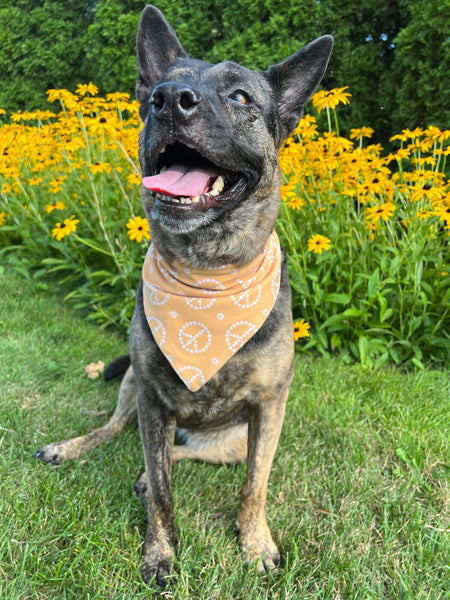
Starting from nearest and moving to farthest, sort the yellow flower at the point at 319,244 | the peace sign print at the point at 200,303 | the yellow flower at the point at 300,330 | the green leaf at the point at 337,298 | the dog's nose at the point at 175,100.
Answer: the dog's nose at the point at 175,100 < the peace sign print at the point at 200,303 < the yellow flower at the point at 319,244 < the yellow flower at the point at 300,330 < the green leaf at the point at 337,298

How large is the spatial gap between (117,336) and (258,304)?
7.51 feet

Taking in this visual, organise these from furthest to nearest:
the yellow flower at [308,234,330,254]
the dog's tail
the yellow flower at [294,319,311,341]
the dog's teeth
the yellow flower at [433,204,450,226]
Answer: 1. the yellow flower at [294,319,311,341]
2. the yellow flower at [308,234,330,254]
3. the dog's tail
4. the yellow flower at [433,204,450,226]
5. the dog's teeth

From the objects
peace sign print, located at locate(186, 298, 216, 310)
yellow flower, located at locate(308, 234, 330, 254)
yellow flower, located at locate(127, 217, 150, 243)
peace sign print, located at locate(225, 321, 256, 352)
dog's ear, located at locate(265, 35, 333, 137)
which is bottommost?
yellow flower, located at locate(308, 234, 330, 254)

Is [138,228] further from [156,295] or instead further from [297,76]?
[297,76]

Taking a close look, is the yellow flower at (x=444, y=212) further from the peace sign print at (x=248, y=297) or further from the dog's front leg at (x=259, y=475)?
the dog's front leg at (x=259, y=475)

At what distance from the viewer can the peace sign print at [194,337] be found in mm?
2041

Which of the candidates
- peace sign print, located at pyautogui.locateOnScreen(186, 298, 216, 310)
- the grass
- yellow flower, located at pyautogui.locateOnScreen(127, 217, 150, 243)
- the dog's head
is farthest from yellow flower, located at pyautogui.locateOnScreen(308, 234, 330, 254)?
peace sign print, located at pyautogui.locateOnScreen(186, 298, 216, 310)

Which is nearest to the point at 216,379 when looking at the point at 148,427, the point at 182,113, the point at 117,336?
the point at 148,427

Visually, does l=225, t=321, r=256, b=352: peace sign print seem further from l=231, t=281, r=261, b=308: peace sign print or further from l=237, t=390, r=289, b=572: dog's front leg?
l=237, t=390, r=289, b=572: dog's front leg

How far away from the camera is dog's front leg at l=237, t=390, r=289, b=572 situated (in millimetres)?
2078

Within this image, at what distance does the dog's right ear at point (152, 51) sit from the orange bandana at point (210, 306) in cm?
83

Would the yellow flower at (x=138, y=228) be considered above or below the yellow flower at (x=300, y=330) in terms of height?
above

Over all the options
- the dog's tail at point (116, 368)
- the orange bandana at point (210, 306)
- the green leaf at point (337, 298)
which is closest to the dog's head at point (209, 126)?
the orange bandana at point (210, 306)

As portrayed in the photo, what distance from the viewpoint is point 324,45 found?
7.09 ft
